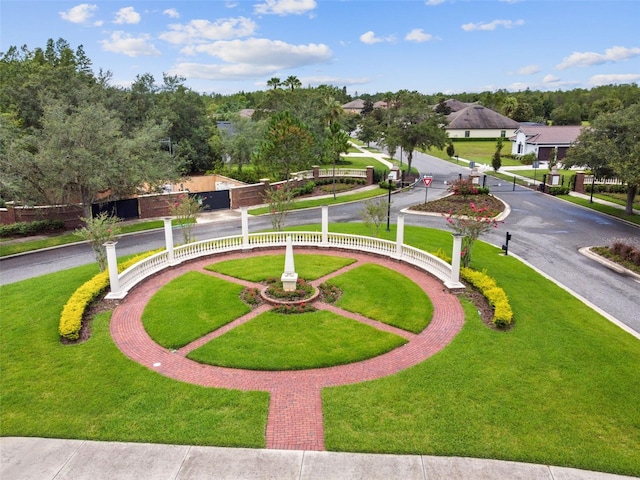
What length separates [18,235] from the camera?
100 feet

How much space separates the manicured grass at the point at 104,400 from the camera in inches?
428

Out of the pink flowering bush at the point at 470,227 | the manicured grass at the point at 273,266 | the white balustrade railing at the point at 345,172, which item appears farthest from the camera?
the white balustrade railing at the point at 345,172

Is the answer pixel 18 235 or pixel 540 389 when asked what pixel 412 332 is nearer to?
pixel 540 389

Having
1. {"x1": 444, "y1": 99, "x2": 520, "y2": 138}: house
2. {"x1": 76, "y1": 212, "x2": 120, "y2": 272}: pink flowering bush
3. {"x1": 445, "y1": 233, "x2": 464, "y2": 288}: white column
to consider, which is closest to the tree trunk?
{"x1": 445, "y1": 233, "x2": 464, "y2": 288}: white column

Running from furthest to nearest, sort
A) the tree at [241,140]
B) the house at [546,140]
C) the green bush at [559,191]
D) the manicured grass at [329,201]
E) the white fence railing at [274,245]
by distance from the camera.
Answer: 1. the house at [546,140]
2. the tree at [241,140]
3. the green bush at [559,191]
4. the manicured grass at [329,201]
5. the white fence railing at [274,245]

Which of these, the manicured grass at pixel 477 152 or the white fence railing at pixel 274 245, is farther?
the manicured grass at pixel 477 152

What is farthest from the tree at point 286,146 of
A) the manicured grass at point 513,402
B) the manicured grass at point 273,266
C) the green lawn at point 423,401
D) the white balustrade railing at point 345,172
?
the manicured grass at point 513,402

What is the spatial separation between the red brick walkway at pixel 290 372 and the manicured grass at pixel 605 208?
24840 millimetres

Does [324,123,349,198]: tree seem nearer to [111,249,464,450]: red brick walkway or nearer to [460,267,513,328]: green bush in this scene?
[460,267,513,328]: green bush

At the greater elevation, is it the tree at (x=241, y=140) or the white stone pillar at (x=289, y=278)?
the tree at (x=241, y=140)

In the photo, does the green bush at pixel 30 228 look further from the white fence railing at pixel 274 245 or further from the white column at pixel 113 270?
the white column at pixel 113 270

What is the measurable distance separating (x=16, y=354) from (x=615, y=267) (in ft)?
88.1

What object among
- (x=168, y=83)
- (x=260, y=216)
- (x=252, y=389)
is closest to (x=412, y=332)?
(x=252, y=389)

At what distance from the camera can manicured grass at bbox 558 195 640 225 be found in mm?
35156
